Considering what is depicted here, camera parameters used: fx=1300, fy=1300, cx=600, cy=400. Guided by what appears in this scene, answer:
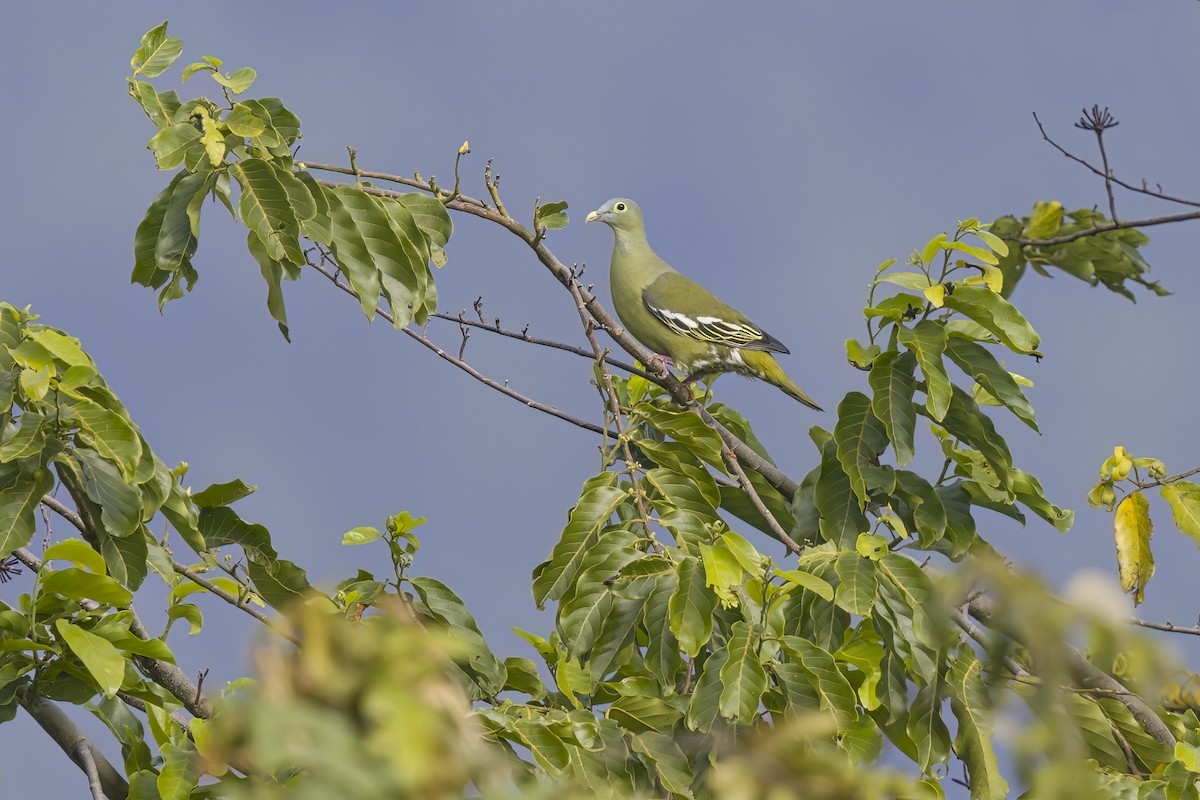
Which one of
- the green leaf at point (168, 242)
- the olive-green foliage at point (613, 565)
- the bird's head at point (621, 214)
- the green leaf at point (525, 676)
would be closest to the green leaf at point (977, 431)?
the olive-green foliage at point (613, 565)

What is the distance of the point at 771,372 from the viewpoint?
7.29 m

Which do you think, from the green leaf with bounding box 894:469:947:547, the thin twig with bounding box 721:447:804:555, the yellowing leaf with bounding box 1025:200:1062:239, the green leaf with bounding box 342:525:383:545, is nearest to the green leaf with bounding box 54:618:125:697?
the green leaf with bounding box 342:525:383:545

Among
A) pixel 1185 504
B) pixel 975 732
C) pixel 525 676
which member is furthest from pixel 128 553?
pixel 1185 504

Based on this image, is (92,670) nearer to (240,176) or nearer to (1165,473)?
(240,176)

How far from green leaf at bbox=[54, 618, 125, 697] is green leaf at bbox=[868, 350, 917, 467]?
8.05ft

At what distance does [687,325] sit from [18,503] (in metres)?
4.47

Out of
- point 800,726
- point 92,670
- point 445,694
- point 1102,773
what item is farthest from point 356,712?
point 1102,773

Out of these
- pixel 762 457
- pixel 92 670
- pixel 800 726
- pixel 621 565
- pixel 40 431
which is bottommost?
pixel 800 726

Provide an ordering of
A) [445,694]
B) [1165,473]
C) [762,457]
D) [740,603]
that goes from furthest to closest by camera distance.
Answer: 1. [762,457]
2. [1165,473]
3. [740,603]
4. [445,694]

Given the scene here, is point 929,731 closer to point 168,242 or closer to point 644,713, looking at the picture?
point 644,713

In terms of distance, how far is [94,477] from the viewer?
3615 millimetres

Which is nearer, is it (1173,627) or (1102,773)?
(1102,773)

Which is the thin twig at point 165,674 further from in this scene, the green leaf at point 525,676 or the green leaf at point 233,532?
the green leaf at point 525,676

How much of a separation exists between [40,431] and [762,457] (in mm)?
3074
